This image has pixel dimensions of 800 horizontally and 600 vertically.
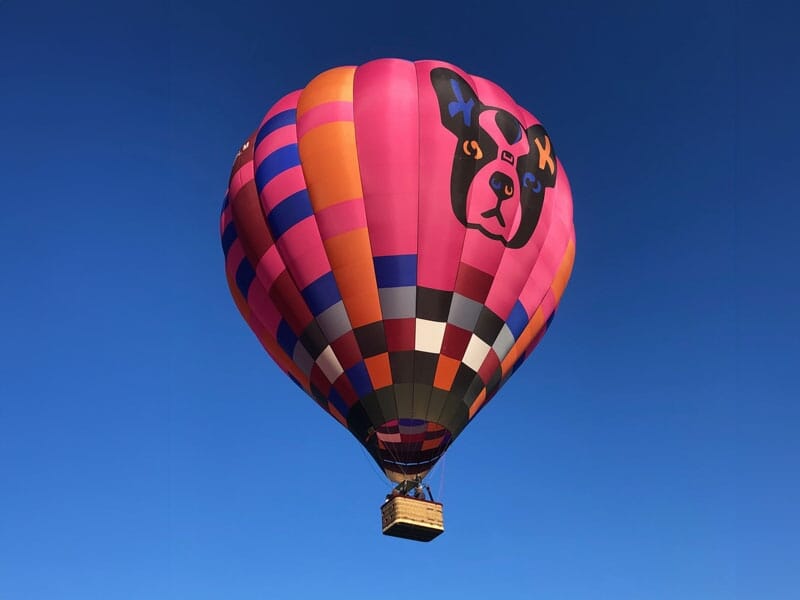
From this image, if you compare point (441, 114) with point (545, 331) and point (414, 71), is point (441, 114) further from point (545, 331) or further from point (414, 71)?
point (545, 331)

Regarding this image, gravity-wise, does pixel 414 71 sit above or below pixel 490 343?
above

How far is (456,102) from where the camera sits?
1547 cm

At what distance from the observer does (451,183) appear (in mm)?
14914

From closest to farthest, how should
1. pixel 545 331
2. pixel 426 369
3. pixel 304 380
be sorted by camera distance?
pixel 426 369
pixel 304 380
pixel 545 331

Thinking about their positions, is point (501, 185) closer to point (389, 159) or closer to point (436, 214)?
point (436, 214)

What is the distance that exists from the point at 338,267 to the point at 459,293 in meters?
1.93

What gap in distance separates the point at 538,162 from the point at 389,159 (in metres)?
2.85

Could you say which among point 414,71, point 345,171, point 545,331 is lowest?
point 545,331

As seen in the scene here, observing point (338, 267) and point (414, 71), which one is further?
point (414, 71)

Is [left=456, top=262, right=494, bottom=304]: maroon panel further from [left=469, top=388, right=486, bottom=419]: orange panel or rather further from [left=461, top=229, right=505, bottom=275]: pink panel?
[left=469, top=388, right=486, bottom=419]: orange panel

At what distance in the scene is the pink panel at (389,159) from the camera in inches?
577

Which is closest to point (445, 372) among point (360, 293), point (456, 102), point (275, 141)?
point (360, 293)

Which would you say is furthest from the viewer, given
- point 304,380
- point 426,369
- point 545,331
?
point 545,331

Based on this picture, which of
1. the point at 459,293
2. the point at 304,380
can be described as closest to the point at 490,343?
the point at 459,293
